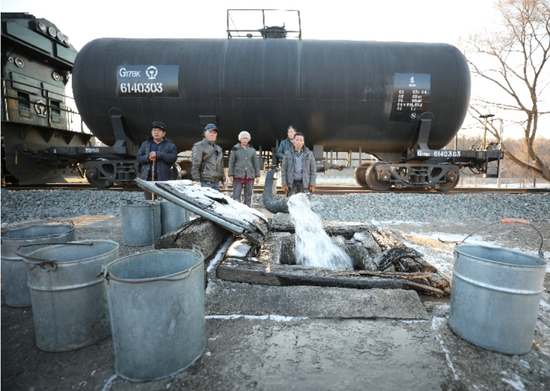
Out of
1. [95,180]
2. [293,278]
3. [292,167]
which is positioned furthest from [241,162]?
[95,180]

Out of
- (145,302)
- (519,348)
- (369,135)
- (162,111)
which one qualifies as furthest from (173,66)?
(519,348)

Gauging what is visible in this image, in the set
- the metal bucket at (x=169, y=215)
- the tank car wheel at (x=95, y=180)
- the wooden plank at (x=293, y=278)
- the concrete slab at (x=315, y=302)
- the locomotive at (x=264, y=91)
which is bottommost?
the concrete slab at (x=315, y=302)

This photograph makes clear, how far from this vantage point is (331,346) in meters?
1.74

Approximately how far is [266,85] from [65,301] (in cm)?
655

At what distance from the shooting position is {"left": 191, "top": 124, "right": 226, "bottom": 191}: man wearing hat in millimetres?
4840

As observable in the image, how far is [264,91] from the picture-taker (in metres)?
7.14

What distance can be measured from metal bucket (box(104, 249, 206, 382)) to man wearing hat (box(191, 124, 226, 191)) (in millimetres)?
3428

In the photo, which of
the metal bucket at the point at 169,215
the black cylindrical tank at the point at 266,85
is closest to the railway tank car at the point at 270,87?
the black cylindrical tank at the point at 266,85

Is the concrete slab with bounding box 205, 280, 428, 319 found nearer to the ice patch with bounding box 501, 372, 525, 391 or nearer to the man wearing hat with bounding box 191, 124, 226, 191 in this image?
the ice patch with bounding box 501, 372, 525, 391

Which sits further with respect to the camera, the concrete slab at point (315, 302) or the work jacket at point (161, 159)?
the work jacket at point (161, 159)

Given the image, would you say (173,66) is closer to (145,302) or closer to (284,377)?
(145,302)

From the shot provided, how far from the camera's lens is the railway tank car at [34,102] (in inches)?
323

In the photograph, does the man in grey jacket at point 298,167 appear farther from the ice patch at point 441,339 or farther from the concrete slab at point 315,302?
the ice patch at point 441,339

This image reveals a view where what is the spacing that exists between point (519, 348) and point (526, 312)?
0.23 meters
